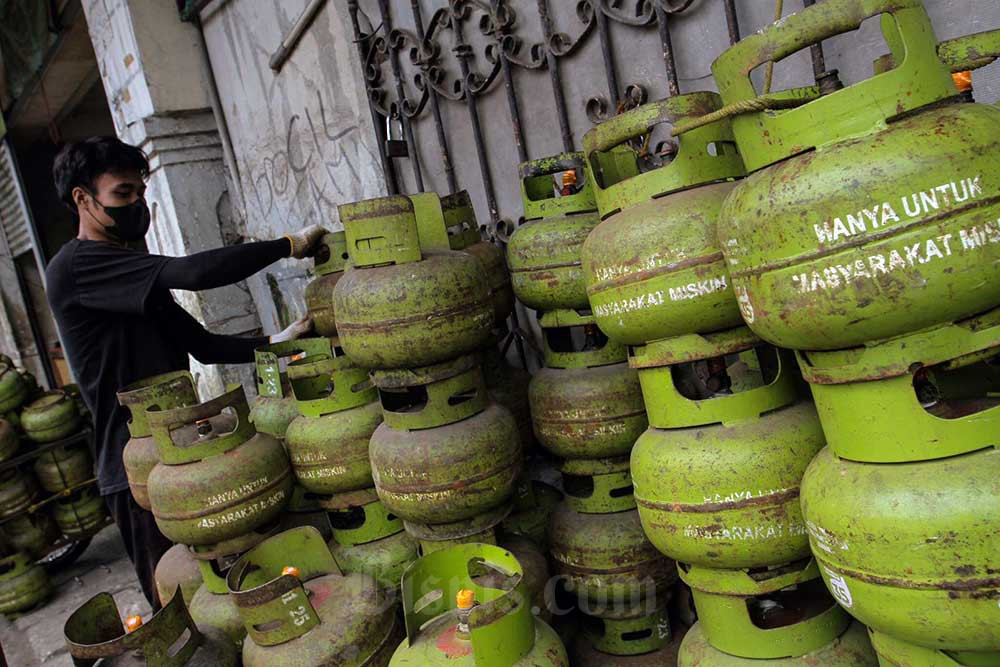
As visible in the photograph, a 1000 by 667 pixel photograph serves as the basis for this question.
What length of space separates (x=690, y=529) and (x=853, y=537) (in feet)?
1.28

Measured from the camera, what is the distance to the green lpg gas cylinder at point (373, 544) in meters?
2.43

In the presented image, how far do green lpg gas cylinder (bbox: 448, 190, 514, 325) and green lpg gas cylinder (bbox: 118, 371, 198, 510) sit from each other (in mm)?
1137

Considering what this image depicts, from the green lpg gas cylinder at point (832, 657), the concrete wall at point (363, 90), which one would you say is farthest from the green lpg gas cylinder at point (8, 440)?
the green lpg gas cylinder at point (832, 657)

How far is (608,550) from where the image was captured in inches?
83.4

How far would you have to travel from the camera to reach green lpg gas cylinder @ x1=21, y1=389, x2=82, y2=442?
470cm

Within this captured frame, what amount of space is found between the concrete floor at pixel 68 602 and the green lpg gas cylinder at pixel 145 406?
157 centimetres

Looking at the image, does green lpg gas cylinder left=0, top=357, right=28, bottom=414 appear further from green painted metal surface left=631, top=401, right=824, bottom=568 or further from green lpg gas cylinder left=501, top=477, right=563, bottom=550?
green painted metal surface left=631, top=401, right=824, bottom=568

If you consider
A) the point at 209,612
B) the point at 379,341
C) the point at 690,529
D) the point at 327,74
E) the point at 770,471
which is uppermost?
the point at 327,74

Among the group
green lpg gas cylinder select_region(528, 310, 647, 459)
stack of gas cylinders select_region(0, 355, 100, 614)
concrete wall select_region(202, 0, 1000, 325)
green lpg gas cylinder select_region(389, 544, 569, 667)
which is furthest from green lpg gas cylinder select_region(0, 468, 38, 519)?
green lpg gas cylinder select_region(528, 310, 647, 459)

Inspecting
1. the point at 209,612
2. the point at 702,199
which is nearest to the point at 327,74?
the point at 209,612

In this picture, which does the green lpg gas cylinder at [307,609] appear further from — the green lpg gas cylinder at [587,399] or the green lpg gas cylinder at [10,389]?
the green lpg gas cylinder at [10,389]

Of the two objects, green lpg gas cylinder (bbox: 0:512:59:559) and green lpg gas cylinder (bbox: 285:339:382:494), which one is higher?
green lpg gas cylinder (bbox: 285:339:382:494)

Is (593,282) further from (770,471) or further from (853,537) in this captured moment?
(853,537)

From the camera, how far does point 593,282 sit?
160cm
